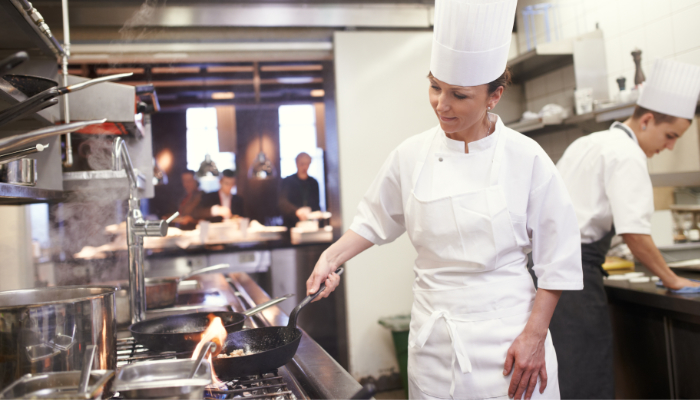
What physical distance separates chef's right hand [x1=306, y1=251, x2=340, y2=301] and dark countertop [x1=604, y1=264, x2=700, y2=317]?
4.89 feet

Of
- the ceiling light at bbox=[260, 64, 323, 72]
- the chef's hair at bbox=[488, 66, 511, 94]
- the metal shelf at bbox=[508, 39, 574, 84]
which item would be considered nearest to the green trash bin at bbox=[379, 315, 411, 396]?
the metal shelf at bbox=[508, 39, 574, 84]

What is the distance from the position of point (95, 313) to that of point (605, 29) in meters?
3.35

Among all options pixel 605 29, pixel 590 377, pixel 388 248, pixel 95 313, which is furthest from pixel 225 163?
pixel 95 313

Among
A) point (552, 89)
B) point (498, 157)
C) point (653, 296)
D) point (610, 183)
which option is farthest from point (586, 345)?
point (552, 89)

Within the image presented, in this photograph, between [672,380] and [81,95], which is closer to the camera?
[81,95]

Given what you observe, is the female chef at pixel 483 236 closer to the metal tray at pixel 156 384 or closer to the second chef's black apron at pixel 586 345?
Result: the metal tray at pixel 156 384

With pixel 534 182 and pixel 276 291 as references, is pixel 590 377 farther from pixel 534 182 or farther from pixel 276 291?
pixel 276 291

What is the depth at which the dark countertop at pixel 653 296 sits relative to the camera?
1965 mm

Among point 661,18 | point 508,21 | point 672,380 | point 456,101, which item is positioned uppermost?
point 661,18

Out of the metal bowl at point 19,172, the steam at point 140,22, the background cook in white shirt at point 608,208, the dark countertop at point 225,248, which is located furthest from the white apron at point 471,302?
the steam at point 140,22

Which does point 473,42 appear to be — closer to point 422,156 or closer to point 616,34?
point 422,156

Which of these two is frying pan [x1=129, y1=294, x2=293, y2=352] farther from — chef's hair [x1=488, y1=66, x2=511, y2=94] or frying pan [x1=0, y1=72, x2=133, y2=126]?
chef's hair [x1=488, y1=66, x2=511, y2=94]

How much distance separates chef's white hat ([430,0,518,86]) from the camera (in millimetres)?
1277

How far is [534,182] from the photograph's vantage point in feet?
4.32
